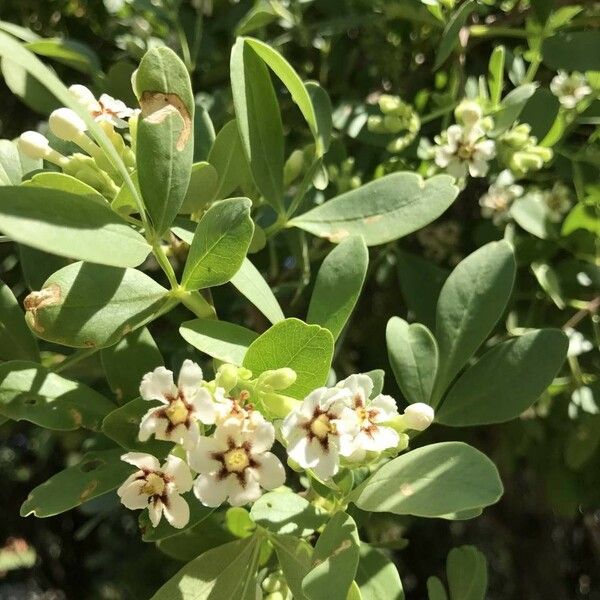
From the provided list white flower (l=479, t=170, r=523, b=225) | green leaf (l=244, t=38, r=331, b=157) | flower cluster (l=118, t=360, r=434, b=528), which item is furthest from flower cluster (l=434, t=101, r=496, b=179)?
flower cluster (l=118, t=360, r=434, b=528)

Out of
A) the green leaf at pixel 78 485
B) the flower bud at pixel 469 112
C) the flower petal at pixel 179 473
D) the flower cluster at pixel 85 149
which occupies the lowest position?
the green leaf at pixel 78 485

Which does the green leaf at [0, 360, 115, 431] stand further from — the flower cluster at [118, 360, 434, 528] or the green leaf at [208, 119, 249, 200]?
the green leaf at [208, 119, 249, 200]

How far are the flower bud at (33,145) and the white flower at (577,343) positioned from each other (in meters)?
0.85

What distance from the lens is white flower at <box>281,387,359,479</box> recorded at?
708mm

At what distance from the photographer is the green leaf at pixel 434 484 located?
67 cm

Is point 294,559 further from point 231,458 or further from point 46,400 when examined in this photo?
point 46,400

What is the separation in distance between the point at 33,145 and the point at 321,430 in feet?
1.45

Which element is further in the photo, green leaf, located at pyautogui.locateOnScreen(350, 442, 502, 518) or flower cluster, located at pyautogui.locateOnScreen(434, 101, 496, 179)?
flower cluster, located at pyautogui.locateOnScreen(434, 101, 496, 179)

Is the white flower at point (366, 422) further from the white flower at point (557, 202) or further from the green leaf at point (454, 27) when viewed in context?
the white flower at point (557, 202)

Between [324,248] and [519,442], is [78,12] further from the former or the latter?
[519,442]

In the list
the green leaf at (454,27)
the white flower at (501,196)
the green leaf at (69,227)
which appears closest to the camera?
the green leaf at (69,227)

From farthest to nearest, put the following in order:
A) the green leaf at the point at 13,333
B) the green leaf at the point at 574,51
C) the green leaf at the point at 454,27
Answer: the green leaf at the point at 574,51 → the green leaf at the point at 454,27 → the green leaf at the point at 13,333

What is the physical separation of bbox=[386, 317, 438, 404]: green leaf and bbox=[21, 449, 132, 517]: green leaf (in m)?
0.34

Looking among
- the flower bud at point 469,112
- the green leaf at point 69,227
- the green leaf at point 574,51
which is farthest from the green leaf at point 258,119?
the green leaf at point 574,51
